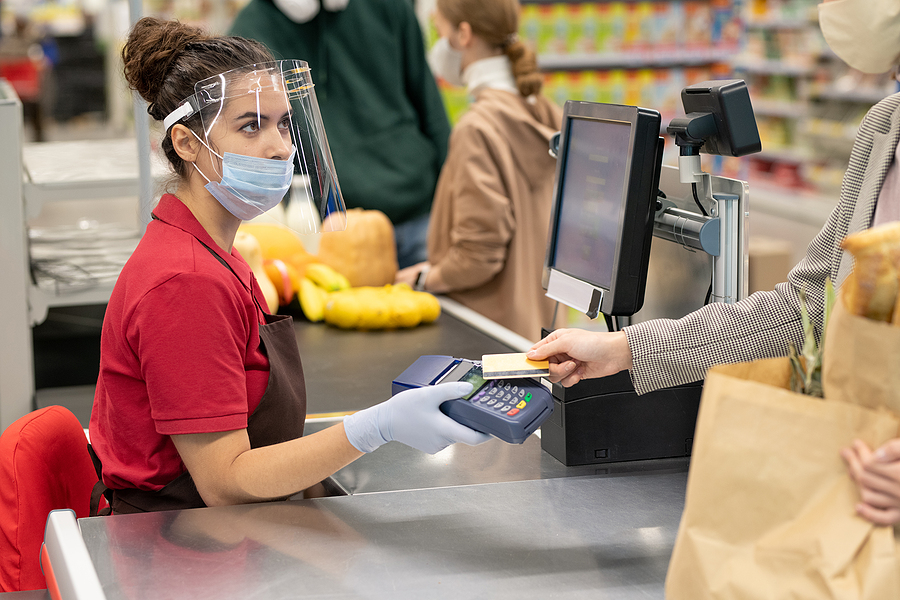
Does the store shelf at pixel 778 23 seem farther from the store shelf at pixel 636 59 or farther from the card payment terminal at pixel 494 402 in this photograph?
the card payment terminal at pixel 494 402

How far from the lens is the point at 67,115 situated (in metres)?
13.9

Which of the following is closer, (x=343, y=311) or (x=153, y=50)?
(x=153, y=50)

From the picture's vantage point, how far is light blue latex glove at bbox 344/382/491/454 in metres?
1.20

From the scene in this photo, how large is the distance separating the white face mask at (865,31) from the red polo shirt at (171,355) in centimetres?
97

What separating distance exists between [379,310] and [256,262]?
0.38 metres

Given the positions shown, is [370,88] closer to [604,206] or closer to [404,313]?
[404,313]

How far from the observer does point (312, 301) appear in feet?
8.90

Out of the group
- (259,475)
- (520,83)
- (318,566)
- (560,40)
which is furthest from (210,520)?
(560,40)

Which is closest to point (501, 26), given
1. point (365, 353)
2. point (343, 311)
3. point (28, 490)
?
point (343, 311)

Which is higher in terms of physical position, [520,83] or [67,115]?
[520,83]

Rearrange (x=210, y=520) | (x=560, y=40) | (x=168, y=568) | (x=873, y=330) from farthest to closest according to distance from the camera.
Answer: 1. (x=560, y=40)
2. (x=210, y=520)
3. (x=168, y=568)
4. (x=873, y=330)

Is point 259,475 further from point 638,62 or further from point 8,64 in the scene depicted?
point 8,64

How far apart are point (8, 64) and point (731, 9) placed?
10627 millimetres

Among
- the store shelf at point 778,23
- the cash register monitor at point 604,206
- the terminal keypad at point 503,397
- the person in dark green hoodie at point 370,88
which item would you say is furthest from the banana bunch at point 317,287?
the store shelf at point 778,23
